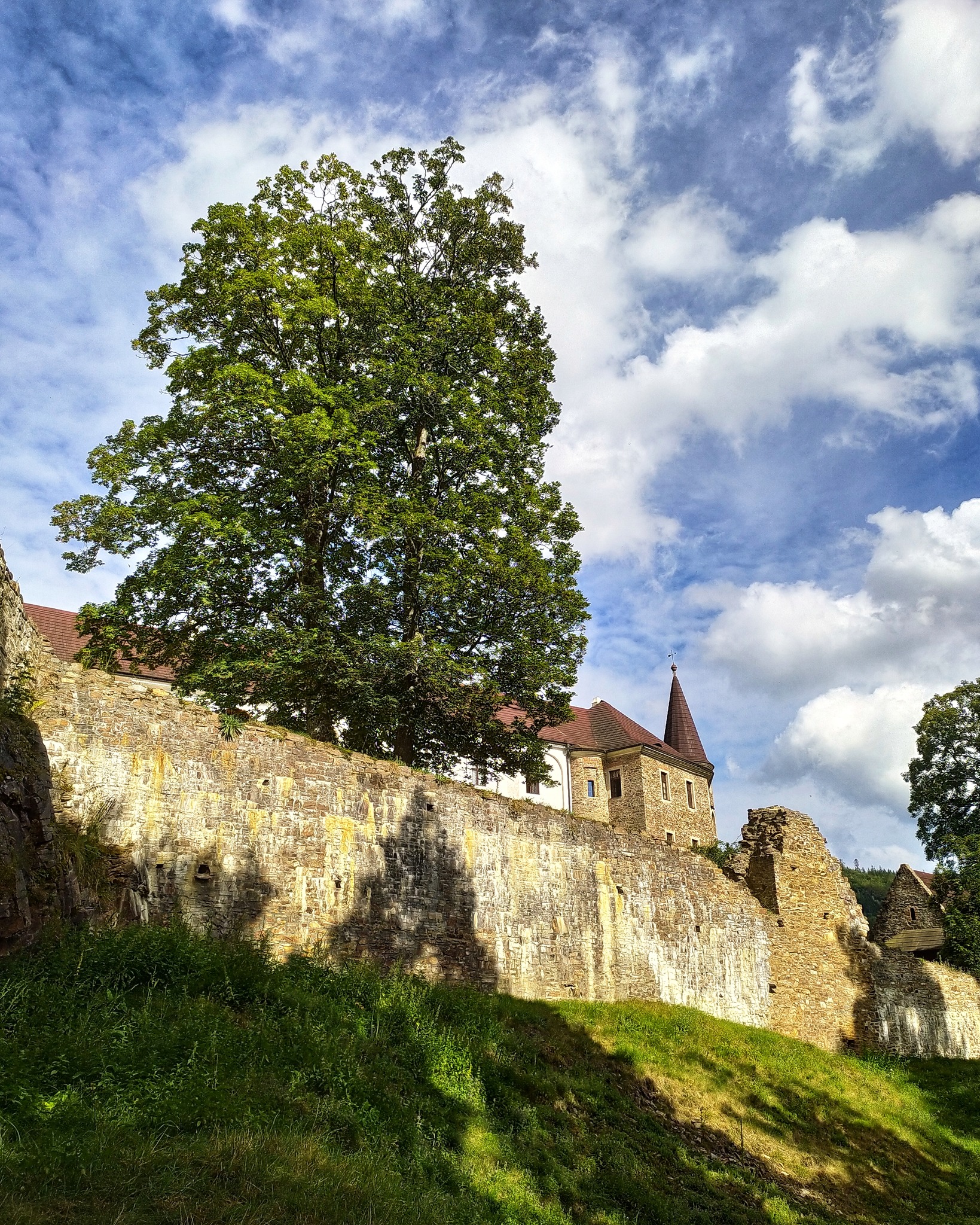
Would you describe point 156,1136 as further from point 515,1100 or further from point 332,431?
point 332,431

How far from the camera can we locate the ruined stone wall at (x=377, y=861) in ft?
39.5

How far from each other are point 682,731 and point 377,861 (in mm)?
39527

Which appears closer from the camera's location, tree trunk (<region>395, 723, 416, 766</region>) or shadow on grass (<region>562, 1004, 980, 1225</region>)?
shadow on grass (<region>562, 1004, 980, 1225</region>)

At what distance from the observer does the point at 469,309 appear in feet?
72.2

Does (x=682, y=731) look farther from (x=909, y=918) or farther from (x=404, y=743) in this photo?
(x=404, y=743)

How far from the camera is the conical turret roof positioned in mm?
50562

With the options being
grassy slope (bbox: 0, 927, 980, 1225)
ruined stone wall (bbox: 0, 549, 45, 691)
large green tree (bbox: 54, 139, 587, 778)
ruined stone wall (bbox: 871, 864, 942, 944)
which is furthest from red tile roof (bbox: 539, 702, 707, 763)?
ruined stone wall (bbox: 0, 549, 45, 691)

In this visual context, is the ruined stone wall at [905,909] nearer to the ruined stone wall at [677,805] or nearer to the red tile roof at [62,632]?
the ruined stone wall at [677,805]

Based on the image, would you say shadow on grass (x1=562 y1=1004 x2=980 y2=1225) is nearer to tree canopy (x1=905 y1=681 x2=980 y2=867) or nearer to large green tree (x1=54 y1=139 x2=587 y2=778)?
large green tree (x1=54 y1=139 x2=587 y2=778)

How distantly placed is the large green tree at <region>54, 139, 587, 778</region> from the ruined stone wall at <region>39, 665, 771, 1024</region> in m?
3.64

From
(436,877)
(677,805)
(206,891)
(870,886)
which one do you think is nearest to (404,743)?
(436,877)

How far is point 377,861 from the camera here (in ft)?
47.1

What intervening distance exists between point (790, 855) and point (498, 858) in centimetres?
973

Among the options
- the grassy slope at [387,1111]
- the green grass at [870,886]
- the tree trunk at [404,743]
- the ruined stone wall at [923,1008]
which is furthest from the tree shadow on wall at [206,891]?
the green grass at [870,886]
